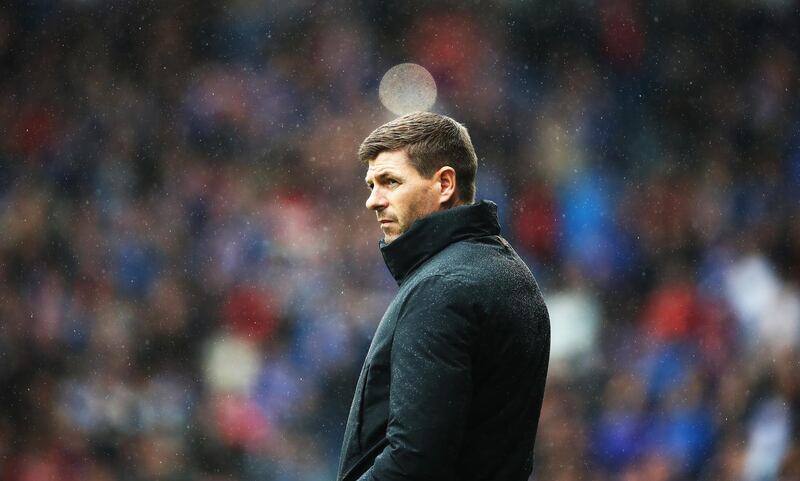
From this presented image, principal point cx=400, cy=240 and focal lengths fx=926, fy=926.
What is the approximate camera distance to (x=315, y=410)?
120 inches

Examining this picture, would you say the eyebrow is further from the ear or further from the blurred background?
the blurred background

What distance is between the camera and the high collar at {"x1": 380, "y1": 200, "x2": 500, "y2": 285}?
3.10 ft

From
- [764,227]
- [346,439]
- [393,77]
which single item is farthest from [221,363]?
[346,439]

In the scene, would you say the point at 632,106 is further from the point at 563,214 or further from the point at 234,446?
the point at 234,446

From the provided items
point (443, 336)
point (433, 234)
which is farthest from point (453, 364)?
point (433, 234)

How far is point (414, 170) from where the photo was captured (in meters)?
0.97

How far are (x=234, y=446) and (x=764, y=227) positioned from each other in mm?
1868

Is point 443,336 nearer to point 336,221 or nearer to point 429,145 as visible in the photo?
point 429,145

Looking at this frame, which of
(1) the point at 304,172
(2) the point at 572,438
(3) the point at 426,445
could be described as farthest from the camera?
(1) the point at 304,172

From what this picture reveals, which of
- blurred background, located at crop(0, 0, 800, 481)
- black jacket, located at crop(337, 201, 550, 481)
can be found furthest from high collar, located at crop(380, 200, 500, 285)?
blurred background, located at crop(0, 0, 800, 481)

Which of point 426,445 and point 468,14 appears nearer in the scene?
point 426,445

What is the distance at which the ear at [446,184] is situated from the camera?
0.98 m

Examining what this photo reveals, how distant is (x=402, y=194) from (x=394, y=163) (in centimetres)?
3

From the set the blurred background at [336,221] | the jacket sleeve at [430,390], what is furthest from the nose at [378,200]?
the blurred background at [336,221]
